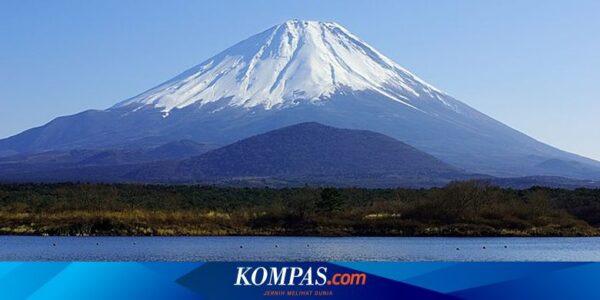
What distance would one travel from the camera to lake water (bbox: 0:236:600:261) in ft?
145

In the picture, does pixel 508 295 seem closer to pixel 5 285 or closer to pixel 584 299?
pixel 584 299

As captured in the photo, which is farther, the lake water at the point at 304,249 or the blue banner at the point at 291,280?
the lake water at the point at 304,249

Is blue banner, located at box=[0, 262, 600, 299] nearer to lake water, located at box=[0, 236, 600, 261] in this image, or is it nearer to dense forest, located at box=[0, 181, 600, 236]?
lake water, located at box=[0, 236, 600, 261]

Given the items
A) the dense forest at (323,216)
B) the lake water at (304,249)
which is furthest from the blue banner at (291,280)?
the dense forest at (323,216)

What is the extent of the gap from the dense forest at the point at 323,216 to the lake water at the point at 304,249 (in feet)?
15.6

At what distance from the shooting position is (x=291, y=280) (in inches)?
421

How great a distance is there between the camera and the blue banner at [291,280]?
1070 cm

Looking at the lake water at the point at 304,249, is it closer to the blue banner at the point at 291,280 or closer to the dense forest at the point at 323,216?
the dense forest at the point at 323,216

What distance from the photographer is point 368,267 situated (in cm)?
1094

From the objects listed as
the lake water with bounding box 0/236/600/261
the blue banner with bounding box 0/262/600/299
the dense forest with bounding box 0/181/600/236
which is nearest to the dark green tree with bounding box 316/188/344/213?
the dense forest with bounding box 0/181/600/236

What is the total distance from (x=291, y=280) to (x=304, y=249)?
41240 millimetres

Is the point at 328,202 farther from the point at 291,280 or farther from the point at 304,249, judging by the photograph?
the point at 291,280

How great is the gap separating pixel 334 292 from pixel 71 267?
2685 mm

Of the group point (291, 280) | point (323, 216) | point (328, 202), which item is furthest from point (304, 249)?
point (291, 280)
